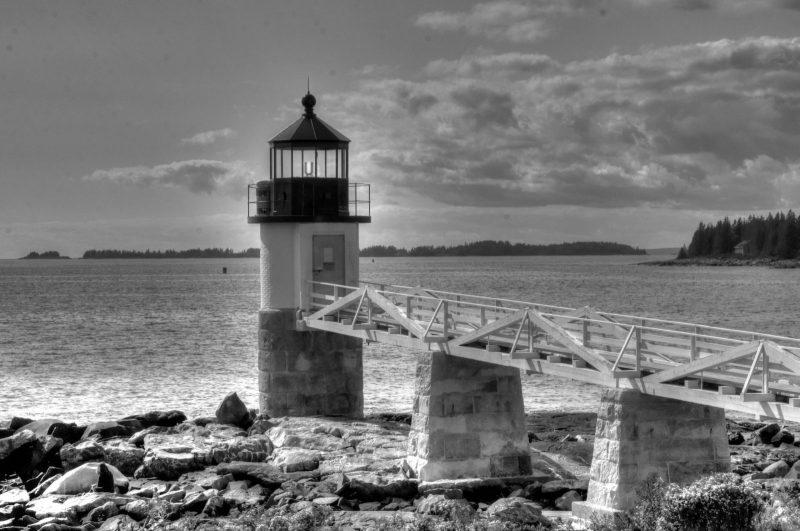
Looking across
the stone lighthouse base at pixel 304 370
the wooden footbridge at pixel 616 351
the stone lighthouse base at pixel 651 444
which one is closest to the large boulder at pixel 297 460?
the wooden footbridge at pixel 616 351

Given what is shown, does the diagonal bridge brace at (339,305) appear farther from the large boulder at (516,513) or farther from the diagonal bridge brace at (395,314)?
the large boulder at (516,513)

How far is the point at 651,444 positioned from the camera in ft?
55.2

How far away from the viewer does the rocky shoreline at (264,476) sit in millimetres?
18453

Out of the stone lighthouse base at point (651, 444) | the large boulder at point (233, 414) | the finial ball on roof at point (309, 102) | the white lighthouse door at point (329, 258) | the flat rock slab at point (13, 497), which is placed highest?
the finial ball on roof at point (309, 102)

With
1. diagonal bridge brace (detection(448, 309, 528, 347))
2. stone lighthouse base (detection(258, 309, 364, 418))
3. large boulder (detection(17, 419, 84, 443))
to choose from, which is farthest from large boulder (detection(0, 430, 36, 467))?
diagonal bridge brace (detection(448, 309, 528, 347))

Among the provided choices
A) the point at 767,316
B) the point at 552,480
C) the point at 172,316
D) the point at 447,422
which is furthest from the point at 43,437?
the point at 767,316

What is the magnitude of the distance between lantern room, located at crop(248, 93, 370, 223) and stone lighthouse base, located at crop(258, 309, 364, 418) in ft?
9.07

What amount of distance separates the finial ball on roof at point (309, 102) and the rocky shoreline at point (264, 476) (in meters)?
8.02

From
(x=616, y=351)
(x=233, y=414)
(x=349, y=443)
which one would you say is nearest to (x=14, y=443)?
(x=233, y=414)

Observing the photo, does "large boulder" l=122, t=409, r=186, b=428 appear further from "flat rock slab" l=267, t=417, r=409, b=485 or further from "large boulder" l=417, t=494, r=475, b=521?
"large boulder" l=417, t=494, r=475, b=521

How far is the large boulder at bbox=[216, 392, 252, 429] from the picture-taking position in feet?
90.6

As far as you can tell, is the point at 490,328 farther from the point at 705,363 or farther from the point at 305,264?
the point at 305,264

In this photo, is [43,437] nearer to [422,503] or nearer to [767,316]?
[422,503]

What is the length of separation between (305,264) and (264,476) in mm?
8726
